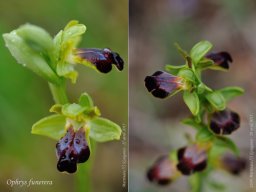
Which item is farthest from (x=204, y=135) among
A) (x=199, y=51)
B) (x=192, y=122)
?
(x=199, y=51)

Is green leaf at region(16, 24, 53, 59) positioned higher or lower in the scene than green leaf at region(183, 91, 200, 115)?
higher

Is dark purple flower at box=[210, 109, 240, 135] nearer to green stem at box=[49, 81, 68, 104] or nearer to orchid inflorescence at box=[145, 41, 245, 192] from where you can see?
orchid inflorescence at box=[145, 41, 245, 192]

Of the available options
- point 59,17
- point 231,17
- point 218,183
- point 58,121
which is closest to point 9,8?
point 59,17

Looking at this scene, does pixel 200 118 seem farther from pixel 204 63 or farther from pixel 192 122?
pixel 204 63

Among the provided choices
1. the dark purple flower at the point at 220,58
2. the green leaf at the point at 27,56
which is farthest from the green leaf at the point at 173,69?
the green leaf at the point at 27,56

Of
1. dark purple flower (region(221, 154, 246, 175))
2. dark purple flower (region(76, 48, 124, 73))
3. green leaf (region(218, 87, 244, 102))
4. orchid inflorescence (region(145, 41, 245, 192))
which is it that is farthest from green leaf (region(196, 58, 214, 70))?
dark purple flower (region(221, 154, 246, 175))

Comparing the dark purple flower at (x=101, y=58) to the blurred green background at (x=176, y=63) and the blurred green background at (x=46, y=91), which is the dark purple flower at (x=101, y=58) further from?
the blurred green background at (x=176, y=63)

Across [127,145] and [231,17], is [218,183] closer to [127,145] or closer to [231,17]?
[127,145]
